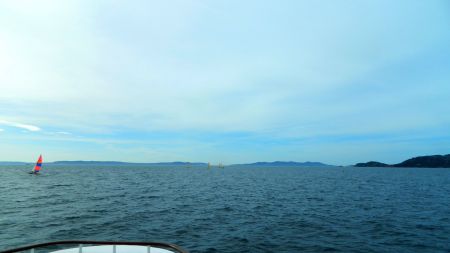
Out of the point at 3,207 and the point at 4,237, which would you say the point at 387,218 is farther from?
the point at 3,207

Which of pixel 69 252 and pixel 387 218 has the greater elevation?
pixel 69 252

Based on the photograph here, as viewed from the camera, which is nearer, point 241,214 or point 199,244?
point 199,244

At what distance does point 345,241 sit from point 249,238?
21.9 feet

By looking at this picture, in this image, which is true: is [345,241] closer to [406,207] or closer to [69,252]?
[69,252]

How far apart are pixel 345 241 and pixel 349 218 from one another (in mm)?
8227

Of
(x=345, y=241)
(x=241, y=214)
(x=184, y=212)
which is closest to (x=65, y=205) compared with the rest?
(x=184, y=212)

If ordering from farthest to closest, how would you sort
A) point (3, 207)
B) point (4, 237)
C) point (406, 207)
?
point (406, 207) → point (3, 207) → point (4, 237)

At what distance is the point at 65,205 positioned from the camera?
2973cm

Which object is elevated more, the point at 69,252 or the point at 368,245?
the point at 69,252

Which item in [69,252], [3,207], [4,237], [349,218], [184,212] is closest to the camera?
[69,252]

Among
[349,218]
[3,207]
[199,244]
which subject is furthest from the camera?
[3,207]

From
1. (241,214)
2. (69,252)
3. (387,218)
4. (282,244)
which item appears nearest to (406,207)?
(387,218)

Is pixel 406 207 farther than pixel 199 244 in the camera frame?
Yes

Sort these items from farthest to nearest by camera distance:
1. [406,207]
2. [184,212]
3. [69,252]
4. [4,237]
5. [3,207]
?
[406,207] → [3,207] → [184,212] → [4,237] → [69,252]
